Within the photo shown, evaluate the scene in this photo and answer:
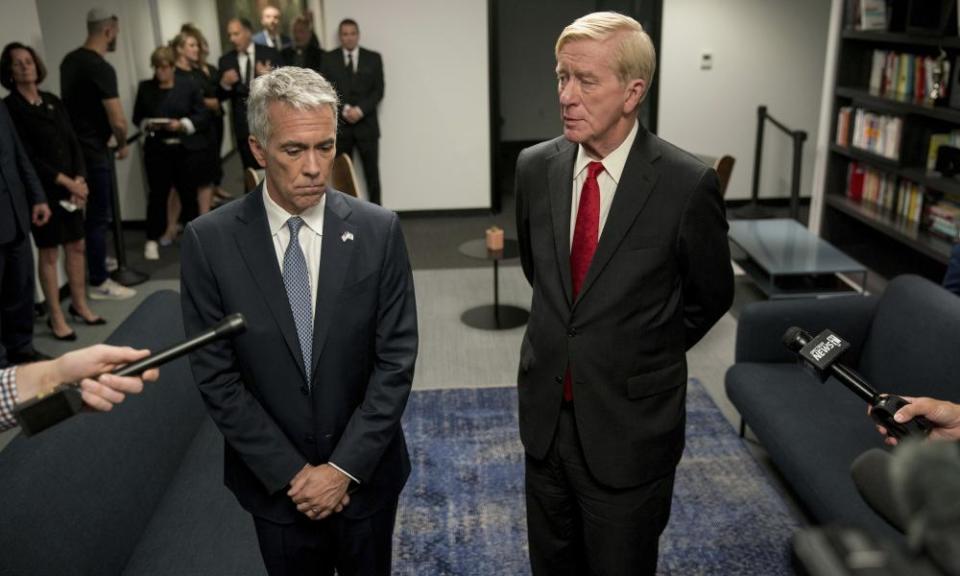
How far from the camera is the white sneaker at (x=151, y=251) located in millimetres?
6250

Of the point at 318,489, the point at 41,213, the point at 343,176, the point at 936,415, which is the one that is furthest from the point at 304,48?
the point at 936,415

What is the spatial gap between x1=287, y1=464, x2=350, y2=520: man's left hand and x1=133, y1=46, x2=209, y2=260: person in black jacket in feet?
16.2

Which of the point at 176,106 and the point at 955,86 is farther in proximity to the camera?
the point at 176,106

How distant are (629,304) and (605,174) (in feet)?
1.05

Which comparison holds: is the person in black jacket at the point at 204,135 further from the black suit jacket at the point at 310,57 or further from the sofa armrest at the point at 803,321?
the sofa armrest at the point at 803,321

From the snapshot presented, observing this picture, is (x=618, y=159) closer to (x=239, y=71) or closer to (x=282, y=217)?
(x=282, y=217)

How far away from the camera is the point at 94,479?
2.17 m

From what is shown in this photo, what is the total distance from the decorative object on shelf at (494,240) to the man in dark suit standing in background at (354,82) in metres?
2.63

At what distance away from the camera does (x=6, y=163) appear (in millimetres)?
3895

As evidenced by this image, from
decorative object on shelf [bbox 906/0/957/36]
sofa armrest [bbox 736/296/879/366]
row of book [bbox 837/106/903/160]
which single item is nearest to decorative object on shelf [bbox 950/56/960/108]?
decorative object on shelf [bbox 906/0/957/36]

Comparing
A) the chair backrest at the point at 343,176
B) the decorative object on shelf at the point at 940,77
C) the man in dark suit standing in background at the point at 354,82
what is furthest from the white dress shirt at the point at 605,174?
the man in dark suit standing in background at the point at 354,82

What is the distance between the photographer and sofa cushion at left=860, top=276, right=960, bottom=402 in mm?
2787

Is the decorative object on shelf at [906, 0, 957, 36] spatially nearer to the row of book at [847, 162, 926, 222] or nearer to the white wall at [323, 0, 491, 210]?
the row of book at [847, 162, 926, 222]

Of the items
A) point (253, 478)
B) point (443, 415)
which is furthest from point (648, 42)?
point (443, 415)
